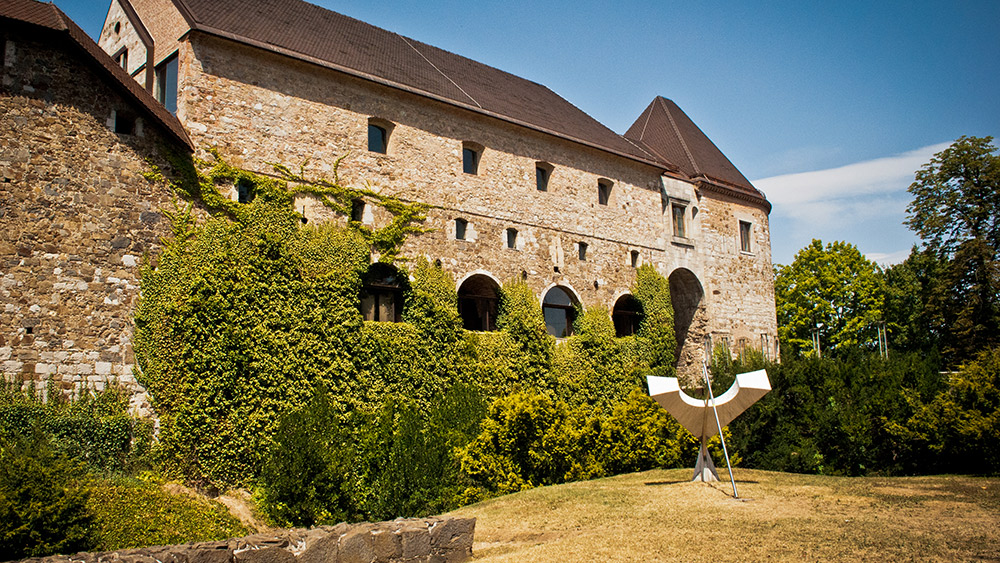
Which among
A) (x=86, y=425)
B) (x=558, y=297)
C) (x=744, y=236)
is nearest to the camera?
(x=86, y=425)

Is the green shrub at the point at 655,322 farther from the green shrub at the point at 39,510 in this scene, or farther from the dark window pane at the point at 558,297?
the green shrub at the point at 39,510

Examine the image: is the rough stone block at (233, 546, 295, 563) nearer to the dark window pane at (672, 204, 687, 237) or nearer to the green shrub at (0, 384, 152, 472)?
the green shrub at (0, 384, 152, 472)

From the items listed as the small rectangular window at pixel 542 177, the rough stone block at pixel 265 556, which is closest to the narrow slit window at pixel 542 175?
the small rectangular window at pixel 542 177

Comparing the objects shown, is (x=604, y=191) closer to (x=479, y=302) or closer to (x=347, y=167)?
(x=479, y=302)

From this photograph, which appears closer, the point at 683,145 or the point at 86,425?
the point at 86,425

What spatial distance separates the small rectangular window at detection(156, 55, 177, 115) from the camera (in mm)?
17625

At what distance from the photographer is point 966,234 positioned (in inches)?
1259

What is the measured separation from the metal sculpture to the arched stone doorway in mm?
13132

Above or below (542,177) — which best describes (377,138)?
above

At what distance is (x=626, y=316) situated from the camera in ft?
84.5

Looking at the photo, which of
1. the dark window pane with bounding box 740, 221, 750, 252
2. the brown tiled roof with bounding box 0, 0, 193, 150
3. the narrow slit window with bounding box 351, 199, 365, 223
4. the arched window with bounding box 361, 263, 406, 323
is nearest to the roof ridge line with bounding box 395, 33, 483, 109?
the narrow slit window with bounding box 351, 199, 365, 223

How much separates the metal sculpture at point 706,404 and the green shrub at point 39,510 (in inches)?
369

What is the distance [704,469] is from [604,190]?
43.4 feet

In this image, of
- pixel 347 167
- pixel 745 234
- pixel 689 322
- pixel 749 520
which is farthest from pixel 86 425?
pixel 745 234
